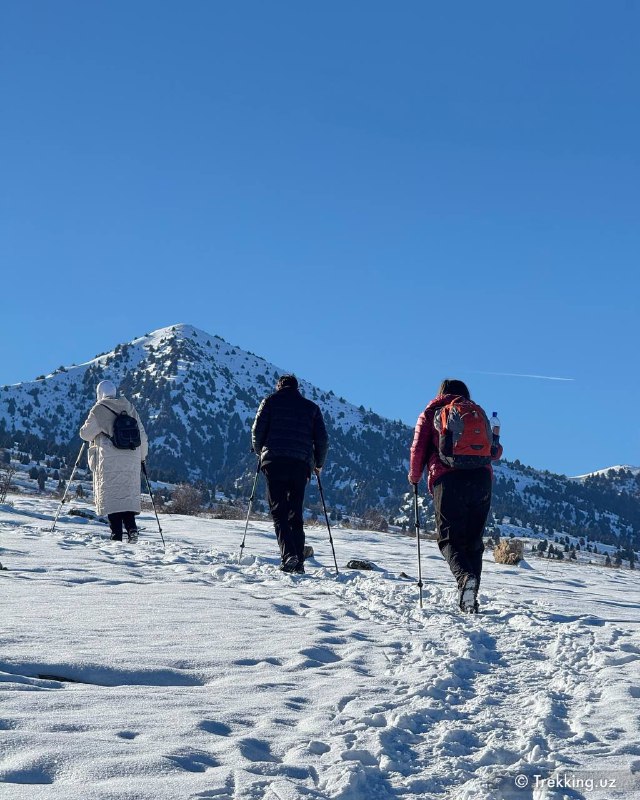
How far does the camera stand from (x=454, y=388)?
8.50m

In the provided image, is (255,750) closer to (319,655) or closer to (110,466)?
(319,655)

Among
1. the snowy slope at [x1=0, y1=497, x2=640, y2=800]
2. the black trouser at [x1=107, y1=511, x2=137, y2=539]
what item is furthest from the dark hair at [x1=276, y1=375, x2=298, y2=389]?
the black trouser at [x1=107, y1=511, x2=137, y2=539]

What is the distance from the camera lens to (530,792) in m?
2.91

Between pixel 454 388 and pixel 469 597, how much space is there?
2.25 m

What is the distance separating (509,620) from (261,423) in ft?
14.9

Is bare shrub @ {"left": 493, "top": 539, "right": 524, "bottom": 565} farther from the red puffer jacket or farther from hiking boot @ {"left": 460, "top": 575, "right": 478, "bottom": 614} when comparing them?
hiking boot @ {"left": 460, "top": 575, "right": 478, "bottom": 614}

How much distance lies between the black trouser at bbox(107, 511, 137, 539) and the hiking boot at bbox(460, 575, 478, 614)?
6259mm

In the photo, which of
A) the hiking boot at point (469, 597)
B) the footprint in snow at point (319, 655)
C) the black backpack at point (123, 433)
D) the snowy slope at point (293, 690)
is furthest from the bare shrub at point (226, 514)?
the footprint in snow at point (319, 655)

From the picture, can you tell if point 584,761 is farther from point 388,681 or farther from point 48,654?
point 48,654

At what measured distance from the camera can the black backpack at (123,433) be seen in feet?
40.3

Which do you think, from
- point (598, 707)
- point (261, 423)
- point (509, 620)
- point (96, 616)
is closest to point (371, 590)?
point (509, 620)

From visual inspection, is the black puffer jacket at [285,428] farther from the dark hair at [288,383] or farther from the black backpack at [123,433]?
the black backpack at [123,433]

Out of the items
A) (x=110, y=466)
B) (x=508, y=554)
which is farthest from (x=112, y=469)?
(x=508, y=554)

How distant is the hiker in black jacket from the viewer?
10.2 meters
